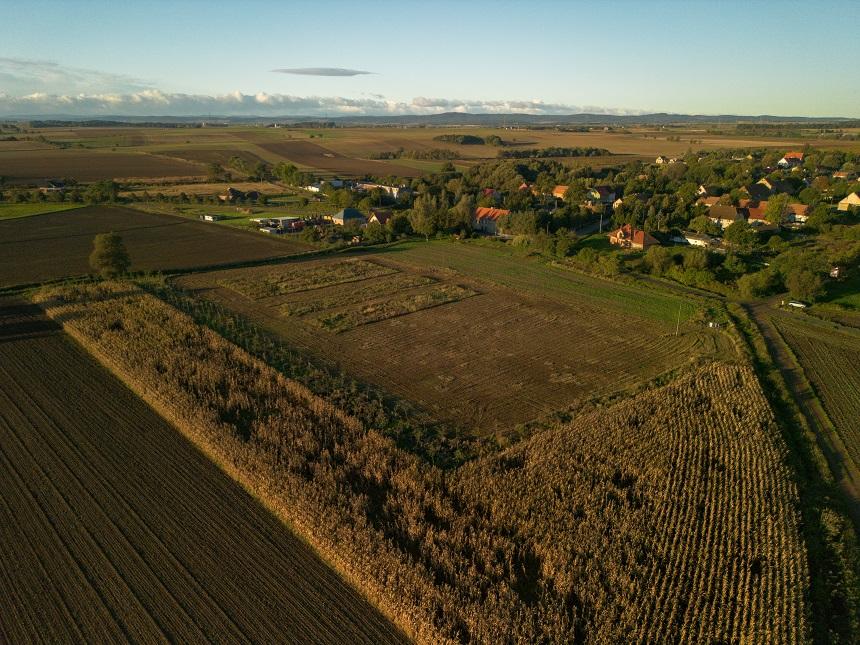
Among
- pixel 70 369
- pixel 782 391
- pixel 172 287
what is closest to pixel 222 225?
pixel 172 287

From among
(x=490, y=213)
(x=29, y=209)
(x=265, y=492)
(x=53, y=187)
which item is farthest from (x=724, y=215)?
(x=53, y=187)

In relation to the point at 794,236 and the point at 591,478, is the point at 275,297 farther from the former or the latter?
the point at 794,236

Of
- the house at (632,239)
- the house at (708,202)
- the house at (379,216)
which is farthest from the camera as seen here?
the house at (708,202)

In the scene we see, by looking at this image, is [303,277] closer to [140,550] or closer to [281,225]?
[281,225]

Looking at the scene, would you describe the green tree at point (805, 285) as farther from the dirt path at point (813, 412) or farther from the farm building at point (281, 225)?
the farm building at point (281, 225)

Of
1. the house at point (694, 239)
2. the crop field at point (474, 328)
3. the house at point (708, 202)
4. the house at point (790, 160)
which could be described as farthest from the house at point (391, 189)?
the house at point (790, 160)

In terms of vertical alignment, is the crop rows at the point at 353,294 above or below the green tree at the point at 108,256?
below
